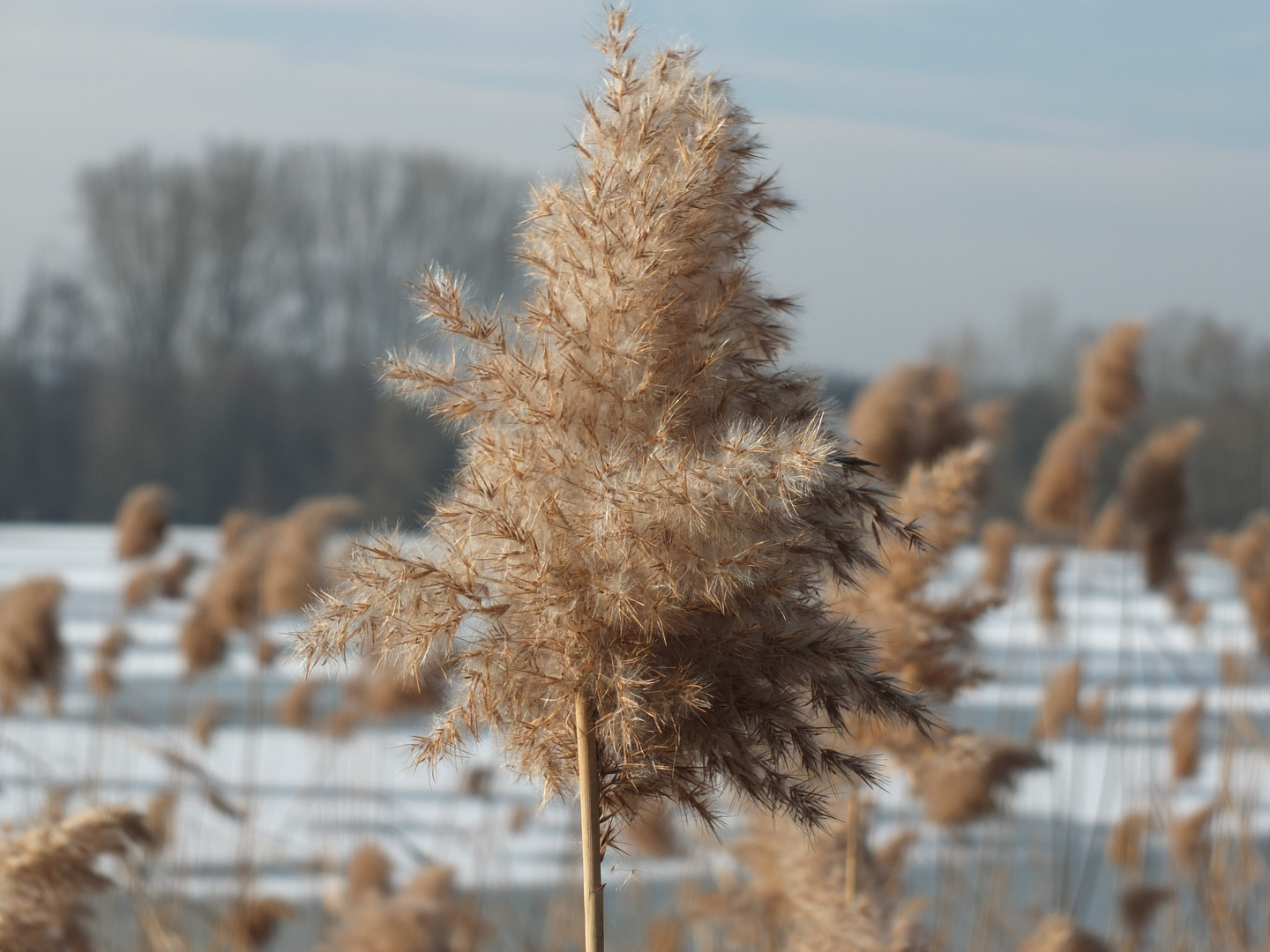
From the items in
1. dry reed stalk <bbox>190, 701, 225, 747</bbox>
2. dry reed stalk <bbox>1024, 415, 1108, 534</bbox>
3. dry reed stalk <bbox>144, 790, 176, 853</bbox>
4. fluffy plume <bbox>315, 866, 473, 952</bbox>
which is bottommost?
dry reed stalk <bbox>144, 790, 176, 853</bbox>

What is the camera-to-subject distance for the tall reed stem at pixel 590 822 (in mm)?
771

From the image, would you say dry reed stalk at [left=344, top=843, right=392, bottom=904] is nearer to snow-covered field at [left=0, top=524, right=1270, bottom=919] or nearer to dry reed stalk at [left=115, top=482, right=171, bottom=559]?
snow-covered field at [left=0, top=524, right=1270, bottom=919]

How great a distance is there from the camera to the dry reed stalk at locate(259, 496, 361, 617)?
13.4 feet

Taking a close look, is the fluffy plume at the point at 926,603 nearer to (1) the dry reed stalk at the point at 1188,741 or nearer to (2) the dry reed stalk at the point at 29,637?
(2) the dry reed stalk at the point at 29,637

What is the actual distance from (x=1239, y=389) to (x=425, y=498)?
A: 28.5 ft

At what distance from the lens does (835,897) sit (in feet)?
4.90

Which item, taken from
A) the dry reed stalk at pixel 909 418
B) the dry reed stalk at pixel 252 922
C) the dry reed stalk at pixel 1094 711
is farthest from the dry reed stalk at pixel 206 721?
the dry reed stalk at pixel 1094 711

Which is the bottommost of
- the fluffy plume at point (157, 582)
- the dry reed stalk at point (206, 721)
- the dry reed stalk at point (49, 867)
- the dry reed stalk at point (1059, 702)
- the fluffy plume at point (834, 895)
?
the dry reed stalk at point (206, 721)

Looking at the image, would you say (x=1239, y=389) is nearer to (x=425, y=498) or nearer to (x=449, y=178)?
(x=425, y=498)

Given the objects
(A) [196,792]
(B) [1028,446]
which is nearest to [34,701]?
(A) [196,792]

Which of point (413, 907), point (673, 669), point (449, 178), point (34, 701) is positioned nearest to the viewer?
point (673, 669)

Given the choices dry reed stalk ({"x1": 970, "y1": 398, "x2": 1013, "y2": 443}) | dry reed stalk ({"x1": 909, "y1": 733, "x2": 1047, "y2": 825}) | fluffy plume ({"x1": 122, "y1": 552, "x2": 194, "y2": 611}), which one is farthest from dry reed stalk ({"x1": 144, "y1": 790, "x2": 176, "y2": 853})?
dry reed stalk ({"x1": 970, "y1": 398, "x2": 1013, "y2": 443})

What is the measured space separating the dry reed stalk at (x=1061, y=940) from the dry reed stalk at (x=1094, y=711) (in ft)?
7.50

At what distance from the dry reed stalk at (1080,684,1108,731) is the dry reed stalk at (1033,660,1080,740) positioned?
0.53ft
